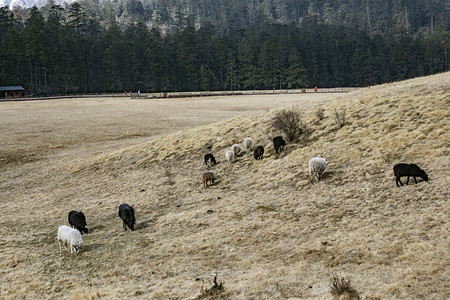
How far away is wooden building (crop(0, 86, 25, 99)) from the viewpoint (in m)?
88.7

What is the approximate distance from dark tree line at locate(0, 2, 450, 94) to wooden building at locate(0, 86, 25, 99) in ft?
35.5

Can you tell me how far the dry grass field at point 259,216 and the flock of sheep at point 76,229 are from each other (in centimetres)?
38

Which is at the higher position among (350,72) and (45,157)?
(350,72)

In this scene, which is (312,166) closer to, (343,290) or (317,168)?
(317,168)

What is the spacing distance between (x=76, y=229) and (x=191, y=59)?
122 metres

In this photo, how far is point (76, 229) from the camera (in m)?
12.1

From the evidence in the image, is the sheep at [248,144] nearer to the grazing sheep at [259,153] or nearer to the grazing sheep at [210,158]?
the grazing sheep at [259,153]

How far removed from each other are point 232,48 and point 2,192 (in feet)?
406

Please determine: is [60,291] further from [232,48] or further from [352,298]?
[232,48]

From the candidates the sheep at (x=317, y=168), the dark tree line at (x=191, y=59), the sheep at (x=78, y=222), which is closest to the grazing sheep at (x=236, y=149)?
the sheep at (x=317, y=168)

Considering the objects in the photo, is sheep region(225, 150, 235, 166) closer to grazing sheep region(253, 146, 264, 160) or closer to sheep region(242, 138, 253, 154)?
grazing sheep region(253, 146, 264, 160)

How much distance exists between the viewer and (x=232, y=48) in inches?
5404

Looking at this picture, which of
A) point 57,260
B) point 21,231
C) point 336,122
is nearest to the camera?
point 57,260

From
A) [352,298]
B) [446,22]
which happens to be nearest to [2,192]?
[352,298]
